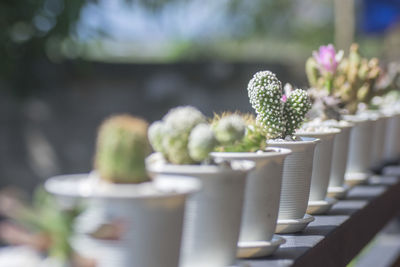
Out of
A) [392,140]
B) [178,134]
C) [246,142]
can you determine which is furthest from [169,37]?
[178,134]

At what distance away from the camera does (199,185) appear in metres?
0.72

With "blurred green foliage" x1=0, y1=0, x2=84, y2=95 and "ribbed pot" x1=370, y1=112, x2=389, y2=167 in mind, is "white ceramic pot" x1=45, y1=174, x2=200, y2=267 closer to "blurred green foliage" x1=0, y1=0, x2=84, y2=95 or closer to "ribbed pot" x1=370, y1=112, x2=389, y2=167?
"ribbed pot" x1=370, y1=112, x2=389, y2=167

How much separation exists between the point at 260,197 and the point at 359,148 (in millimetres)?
838

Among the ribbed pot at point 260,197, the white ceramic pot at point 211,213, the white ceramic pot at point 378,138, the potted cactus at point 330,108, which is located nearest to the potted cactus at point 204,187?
the white ceramic pot at point 211,213

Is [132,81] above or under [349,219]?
above

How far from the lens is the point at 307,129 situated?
1.30 metres

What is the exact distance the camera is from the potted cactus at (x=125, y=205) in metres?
0.62

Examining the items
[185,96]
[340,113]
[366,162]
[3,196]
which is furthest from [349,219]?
[185,96]

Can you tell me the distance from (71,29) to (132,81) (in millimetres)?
598

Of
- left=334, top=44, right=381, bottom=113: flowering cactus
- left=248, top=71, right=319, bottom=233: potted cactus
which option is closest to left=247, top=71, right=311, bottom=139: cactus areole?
left=248, top=71, right=319, bottom=233: potted cactus

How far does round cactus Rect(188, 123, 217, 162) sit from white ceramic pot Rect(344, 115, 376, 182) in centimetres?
95

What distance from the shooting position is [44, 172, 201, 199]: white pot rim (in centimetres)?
63

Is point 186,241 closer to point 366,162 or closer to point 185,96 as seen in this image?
point 366,162

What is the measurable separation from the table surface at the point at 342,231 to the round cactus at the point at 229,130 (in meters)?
0.16
